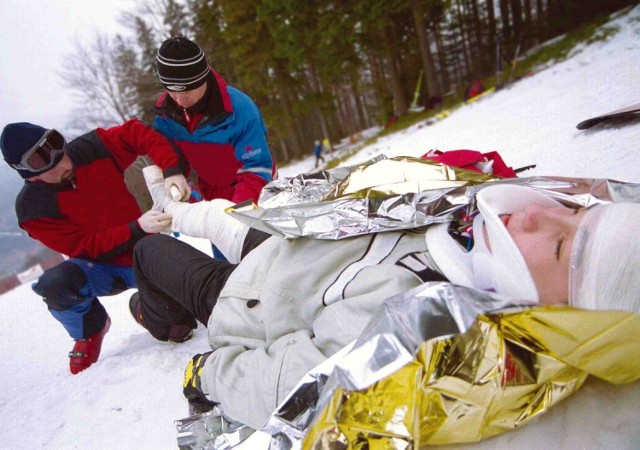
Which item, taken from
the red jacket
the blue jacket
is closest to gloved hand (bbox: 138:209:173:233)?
the red jacket

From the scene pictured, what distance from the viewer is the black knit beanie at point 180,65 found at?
1.98 meters

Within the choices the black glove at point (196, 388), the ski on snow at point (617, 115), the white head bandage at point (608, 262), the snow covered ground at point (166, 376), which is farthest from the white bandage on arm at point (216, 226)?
the ski on snow at point (617, 115)

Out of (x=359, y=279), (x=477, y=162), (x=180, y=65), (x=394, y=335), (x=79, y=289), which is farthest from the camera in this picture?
(x=79, y=289)

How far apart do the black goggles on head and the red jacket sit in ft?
0.50

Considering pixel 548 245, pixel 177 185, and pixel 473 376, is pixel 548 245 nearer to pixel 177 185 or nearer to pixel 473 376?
pixel 473 376

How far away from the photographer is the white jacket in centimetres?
94

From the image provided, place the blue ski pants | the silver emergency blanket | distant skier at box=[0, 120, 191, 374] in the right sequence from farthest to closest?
the blue ski pants, distant skier at box=[0, 120, 191, 374], the silver emergency blanket

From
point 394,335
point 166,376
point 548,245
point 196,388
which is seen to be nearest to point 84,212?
point 166,376

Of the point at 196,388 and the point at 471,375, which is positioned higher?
the point at 471,375

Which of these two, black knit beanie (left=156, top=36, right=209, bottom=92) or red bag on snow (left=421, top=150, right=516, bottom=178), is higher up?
black knit beanie (left=156, top=36, right=209, bottom=92)

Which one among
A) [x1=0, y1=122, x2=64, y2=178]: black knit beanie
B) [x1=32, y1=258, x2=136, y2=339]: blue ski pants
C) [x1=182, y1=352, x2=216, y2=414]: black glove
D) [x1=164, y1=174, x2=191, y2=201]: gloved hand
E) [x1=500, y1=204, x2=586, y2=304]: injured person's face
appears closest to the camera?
[x1=500, y1=204, x2=586, y2=304]: injured person's face

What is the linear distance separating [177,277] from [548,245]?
1418 millimetres

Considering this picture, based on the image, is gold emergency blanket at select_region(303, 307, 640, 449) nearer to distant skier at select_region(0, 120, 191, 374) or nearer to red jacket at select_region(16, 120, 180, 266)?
distant skier at select_region(0, 120, 191, 374)

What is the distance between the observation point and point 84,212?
2.14m
